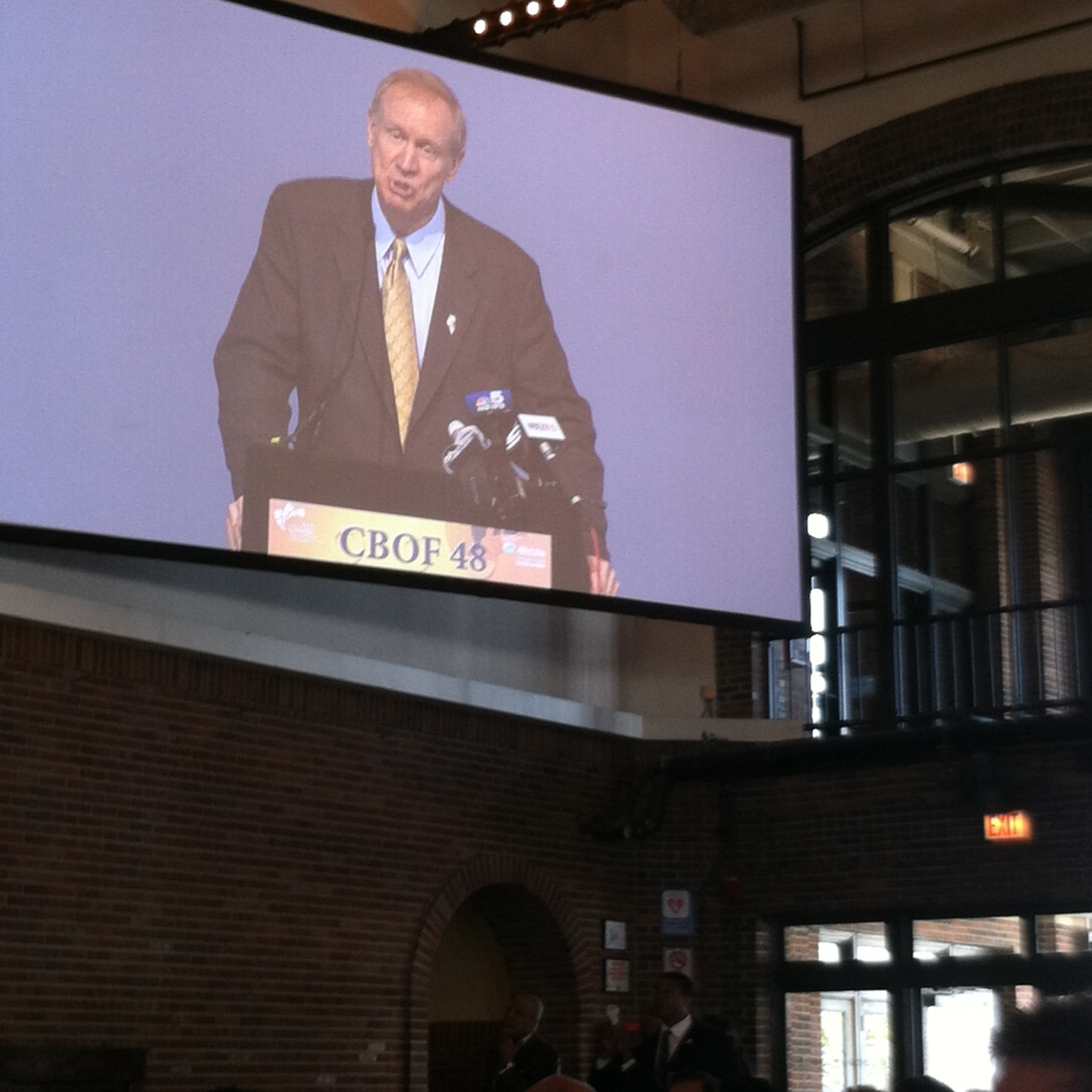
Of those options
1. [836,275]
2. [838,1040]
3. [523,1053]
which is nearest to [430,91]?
[836,275]

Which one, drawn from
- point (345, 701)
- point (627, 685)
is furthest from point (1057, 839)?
point (345, 701)

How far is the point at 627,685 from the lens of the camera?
37.5 ft

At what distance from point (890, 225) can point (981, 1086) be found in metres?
5.57

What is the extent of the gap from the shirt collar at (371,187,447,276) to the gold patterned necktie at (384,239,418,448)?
47mm

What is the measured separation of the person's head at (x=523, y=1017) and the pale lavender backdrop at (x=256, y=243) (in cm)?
237

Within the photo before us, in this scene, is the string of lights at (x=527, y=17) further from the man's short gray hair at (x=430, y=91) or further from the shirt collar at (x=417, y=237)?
the shirt collar at (x=417, y=237)

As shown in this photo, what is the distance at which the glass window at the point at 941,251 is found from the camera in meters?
11.3

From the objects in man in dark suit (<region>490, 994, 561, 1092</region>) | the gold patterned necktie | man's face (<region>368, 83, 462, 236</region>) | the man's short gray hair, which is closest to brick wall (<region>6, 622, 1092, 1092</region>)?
man in dark suit (<region>490, 994, 561, 1092</region>)

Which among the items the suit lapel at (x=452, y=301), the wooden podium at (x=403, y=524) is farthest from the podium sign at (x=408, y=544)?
the suit lapel at (x=452, y=301)

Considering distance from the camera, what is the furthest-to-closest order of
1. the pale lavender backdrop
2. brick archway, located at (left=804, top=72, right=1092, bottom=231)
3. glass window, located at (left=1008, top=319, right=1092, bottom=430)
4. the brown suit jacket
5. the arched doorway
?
glass window, located at (left=1008, top=319, right=1092, bottom=430), brick archway, located at (left=804, top=72, right=1092, bottom=231), the arched doorway, the brown suit jacket, the pale lavender backdrop

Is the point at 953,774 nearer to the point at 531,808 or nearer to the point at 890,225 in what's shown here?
the point at 531,808

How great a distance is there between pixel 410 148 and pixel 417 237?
19.4 inches

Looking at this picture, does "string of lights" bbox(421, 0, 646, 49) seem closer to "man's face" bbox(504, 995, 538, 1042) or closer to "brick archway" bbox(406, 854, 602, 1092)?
"brick archway" bbox(406, 854, 602, 1092)

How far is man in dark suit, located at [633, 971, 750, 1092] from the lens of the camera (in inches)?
304
